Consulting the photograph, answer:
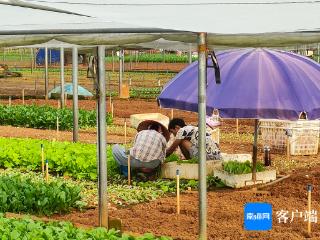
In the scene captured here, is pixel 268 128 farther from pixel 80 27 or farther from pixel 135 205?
pixel 80 27

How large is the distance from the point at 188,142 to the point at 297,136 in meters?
3.71

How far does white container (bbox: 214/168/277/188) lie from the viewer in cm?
1102

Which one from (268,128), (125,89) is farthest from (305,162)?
(125,89)

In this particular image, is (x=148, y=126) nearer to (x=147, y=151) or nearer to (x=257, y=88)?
(x=147, y=151)

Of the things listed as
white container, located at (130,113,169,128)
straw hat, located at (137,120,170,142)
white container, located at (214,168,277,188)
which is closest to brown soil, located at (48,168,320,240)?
white container, located at (214,168,277,188)

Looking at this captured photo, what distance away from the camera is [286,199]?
1002 cm

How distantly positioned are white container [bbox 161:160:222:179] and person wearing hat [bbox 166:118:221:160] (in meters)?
0.23

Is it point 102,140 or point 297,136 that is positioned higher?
point 102,140

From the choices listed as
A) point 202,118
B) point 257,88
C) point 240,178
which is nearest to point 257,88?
point 257,88

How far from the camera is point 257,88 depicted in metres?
9.77

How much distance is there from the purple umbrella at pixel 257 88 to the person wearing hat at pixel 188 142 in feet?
3.84

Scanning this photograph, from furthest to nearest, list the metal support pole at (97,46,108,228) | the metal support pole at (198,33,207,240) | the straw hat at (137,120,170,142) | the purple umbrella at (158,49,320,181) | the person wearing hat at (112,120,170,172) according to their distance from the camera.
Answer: the straw hat at (137,120,170,142) < the person wearing hat at (112,120,170,172) < the purple umbrella at (158,49,320,181) < the metal support pole at (97,46,108,228) < the metal support pole at (198,33,207,240)

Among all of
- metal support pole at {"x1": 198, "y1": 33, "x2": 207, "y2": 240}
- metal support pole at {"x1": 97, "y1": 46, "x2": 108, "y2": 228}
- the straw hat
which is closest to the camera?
metal support pole at {"x1": 198, "y1": 33, "x2": 207, "y2": 240}

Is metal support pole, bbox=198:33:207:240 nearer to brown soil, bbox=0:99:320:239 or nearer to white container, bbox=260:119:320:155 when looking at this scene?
brown soil, bbox=0:99:320:239
